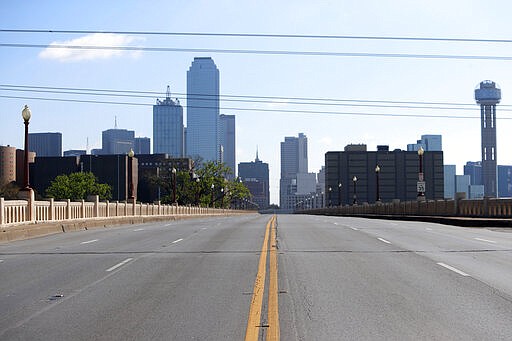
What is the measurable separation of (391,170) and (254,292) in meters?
143

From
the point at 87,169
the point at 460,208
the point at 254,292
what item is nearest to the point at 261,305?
the point at 254,292

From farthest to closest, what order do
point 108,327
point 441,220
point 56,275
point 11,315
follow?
point 441,220, point 56,275, point 11,315, point 108,327

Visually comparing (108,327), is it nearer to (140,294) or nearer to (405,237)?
(140,294)

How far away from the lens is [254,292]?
11.9 metres

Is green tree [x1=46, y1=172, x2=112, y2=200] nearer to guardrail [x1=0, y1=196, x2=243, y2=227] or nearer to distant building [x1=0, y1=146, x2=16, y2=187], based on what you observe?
distant building [x1=0, y1=146, x2=16, y2=187]

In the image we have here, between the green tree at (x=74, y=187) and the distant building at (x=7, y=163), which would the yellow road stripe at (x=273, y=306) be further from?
the distant building at (x=7, y=163)

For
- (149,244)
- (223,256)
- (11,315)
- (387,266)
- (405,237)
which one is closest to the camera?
(11,315)

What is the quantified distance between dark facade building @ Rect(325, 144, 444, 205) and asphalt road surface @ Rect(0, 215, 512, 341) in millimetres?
132378

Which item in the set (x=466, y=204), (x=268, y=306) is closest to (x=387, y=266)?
(x=268, y=306)

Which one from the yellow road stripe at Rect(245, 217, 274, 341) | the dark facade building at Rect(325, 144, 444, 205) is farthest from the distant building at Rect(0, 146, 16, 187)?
the yellow road stripe at Rect(245, 217, 274, 341)

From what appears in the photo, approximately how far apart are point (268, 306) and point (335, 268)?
5174 millimetres

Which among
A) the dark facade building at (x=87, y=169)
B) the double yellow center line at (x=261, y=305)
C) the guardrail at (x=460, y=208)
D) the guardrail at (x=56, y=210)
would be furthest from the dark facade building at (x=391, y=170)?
the double yellow center line at (x=261, y=305)

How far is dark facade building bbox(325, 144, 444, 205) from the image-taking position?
14988 centimetres

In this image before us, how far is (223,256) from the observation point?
18.3 metres
